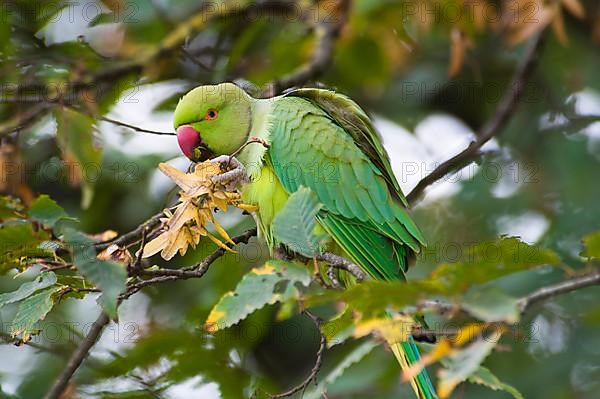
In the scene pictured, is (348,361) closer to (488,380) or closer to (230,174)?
(488,380)

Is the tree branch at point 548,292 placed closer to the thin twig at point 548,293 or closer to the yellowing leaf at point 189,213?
the thin twig at point 548,293

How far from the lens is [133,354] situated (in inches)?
141

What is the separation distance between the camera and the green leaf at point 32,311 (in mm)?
2039

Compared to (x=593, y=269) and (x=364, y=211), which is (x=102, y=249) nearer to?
(x=364, y=211)

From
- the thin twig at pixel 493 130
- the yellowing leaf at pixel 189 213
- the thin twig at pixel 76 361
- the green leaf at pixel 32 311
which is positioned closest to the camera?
the green leaf at pixel 32 311

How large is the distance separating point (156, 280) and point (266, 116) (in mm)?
1083

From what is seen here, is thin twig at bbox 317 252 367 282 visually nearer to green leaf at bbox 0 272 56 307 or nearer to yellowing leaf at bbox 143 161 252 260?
yellowing leaf at bbox 143 161 252 260

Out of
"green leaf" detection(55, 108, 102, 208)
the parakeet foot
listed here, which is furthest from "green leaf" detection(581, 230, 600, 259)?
"green leaf" detection(55, 108, 102, 208)

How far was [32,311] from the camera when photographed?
2.06m

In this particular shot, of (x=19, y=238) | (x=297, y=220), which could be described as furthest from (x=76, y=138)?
(x=297, y=220)

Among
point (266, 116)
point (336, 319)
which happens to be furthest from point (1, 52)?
point (336, 319)

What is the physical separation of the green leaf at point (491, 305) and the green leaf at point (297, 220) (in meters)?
0.50

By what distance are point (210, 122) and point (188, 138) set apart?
0.11m

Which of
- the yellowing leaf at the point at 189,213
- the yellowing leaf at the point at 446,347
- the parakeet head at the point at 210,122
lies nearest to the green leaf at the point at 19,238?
the yellowing leaf at the point at 189,213
